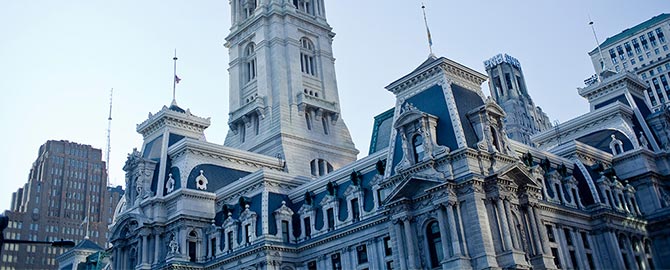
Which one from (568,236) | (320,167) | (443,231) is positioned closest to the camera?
(443,231)

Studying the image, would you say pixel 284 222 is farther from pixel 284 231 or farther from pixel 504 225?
pixel 504 225

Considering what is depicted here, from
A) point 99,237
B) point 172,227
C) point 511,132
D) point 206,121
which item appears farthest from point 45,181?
point 511,132

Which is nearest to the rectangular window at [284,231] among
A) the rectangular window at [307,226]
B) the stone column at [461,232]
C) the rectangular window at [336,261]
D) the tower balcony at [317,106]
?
the rectangular window at [307,226]

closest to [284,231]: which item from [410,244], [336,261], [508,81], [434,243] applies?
[336,261]

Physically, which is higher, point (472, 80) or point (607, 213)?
point (472, 80)

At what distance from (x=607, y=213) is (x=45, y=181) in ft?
393

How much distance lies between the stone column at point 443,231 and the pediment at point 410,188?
209cm

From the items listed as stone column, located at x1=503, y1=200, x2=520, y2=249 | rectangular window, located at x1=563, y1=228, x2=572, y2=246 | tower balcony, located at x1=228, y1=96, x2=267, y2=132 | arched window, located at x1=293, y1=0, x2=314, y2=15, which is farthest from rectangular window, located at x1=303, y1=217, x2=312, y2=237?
arched window, located at x1=293, y1=0, x2=314, y2=15

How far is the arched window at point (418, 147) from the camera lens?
163ft

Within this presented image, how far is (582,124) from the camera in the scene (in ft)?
236

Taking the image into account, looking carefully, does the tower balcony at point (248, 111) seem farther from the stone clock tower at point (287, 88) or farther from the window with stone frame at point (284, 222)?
the window with stone frame at point (284, 222)

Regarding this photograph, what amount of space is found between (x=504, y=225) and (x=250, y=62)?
52.0 metres

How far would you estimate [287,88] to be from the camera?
3243 inches

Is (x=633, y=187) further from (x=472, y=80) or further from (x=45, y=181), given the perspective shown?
(x=45, y=181)
